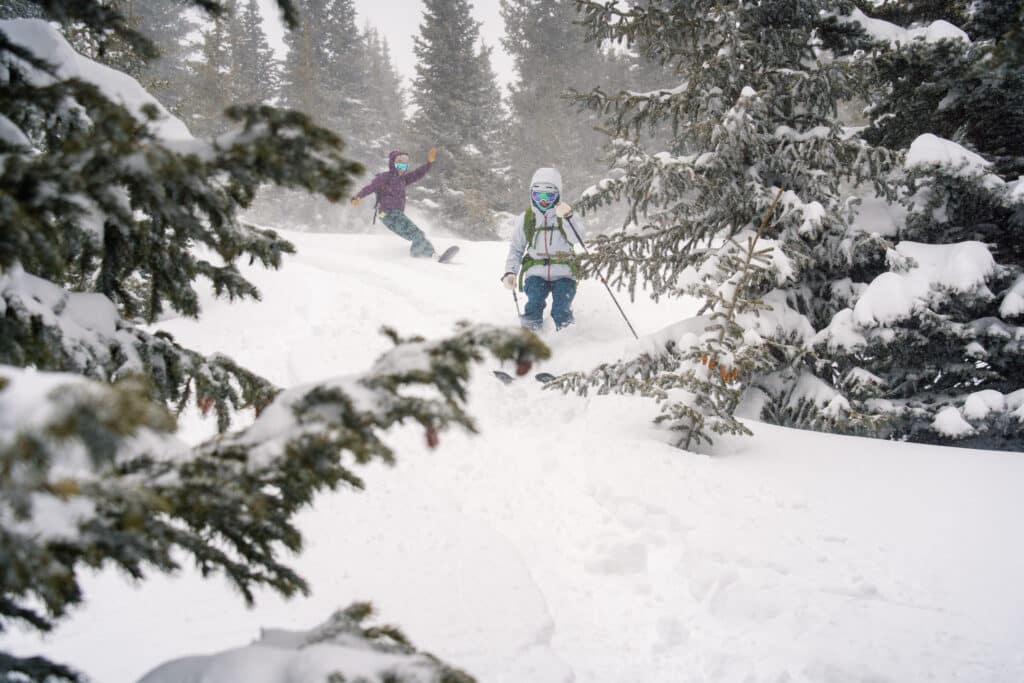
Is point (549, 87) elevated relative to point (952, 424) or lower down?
elevated

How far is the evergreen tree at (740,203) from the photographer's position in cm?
577

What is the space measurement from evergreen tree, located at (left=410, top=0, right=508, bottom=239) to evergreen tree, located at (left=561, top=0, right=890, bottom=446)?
19369 millimetres

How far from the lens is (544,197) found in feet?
31.4

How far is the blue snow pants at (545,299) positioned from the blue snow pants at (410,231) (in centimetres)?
591

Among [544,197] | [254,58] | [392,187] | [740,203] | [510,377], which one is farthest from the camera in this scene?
[254,58]

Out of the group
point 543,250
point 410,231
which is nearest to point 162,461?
point 543,250

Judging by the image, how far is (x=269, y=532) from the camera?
163 centimetres

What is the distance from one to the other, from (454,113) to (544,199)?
19.6 metres

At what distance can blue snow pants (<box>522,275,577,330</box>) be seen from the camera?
9742mm

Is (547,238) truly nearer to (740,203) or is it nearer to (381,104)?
(740,203)

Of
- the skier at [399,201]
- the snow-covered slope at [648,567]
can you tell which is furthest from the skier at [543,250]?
the skier at [399,201]

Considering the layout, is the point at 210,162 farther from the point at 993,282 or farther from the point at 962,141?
the point at 962,141

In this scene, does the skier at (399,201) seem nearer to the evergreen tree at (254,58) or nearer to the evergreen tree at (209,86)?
the evergreen tree at (209,86)

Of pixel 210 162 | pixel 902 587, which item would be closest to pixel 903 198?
pixel 902 587
